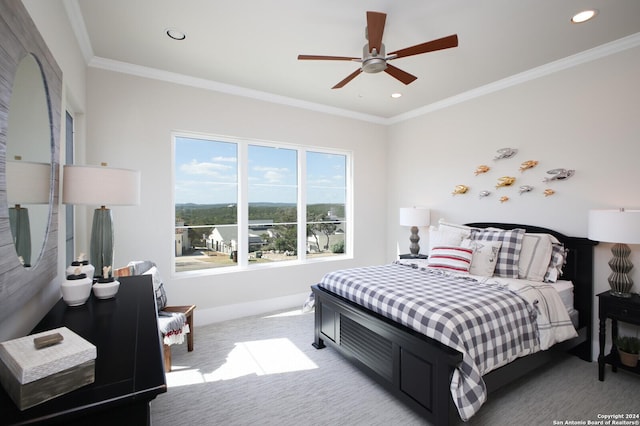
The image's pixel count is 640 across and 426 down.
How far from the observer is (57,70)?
6.05 feet

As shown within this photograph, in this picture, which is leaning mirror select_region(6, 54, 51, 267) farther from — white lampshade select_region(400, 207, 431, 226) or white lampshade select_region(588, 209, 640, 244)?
white lampshade select_region(400, 207, 431, 226)

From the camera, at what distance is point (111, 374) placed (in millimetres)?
944

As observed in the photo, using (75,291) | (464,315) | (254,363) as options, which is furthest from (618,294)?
(75,291)

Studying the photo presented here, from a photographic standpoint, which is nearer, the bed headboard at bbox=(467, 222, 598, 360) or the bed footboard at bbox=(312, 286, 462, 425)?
the bed footboard at bbox=(312, 286, 462, 425)

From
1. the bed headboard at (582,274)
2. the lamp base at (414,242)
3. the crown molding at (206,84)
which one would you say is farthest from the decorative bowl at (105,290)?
the bed headboard at (582,274)

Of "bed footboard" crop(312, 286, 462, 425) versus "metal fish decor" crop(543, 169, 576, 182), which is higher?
"metal fish decor" crop(543, 169, 576, 182)

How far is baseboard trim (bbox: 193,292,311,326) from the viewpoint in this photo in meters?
3.64

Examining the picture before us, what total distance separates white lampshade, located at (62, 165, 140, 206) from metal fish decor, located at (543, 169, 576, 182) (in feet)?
12.7

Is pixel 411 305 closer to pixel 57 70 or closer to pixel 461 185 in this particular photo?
pixel 461 185

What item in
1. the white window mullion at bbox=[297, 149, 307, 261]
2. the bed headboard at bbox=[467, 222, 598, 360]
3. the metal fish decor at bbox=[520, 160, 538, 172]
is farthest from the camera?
the white window mullion at bbox=[297, 149, 307, 261]

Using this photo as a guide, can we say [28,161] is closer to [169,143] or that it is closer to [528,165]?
[169,143]

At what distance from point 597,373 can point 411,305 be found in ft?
6.24

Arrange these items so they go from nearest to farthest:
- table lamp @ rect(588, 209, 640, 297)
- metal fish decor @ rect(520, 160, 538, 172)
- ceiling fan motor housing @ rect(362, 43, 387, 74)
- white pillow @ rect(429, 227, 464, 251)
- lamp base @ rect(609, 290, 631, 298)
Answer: ceiling fan motor housing @ rect(362, 43, 387, 74), table lamp @ rect(588, 209, 640, 297), lamp base @ rect(609, 290, 631, 298), metal fish decor @ rect(520, 160, 538, 172), white pillow @ rect(429, 227, 464, 251)

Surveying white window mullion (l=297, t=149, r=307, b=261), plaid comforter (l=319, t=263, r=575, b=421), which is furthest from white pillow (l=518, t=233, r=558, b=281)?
white window mullion (l=297, t=149, r=307, b=261)
